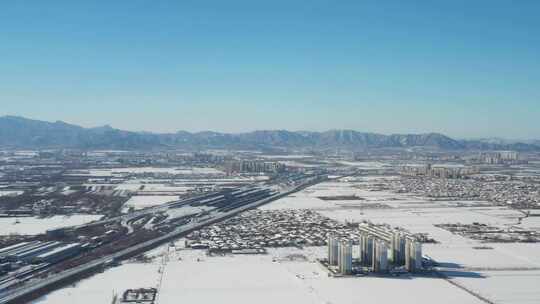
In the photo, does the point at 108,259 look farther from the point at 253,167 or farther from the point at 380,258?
the point at 253,167

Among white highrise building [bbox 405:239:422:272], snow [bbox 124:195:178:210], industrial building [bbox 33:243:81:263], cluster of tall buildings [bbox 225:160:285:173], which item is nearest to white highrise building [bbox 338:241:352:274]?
white highrise building [bbox 405:239:422:272]

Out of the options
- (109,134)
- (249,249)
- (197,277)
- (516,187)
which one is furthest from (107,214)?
(109,134)

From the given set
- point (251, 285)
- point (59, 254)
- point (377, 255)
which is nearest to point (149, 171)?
point (59, 254)

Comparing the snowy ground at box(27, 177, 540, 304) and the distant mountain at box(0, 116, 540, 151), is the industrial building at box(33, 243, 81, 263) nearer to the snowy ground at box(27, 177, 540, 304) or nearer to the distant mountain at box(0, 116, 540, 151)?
the snowy ground at box(27, 177, 540, 304)

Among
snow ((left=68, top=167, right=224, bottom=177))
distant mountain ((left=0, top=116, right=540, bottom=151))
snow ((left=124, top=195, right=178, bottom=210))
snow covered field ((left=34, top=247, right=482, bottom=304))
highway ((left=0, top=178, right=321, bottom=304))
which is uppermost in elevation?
distant mountain ((left=0, top=116, right=540, bottom=151))

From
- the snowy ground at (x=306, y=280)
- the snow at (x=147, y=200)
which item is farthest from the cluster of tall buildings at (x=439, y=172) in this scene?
the snowy ground at (x=306, y=280)

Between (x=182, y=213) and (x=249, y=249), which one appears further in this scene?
(x=182, y=213)

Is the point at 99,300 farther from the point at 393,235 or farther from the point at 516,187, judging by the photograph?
the point at 516,187
